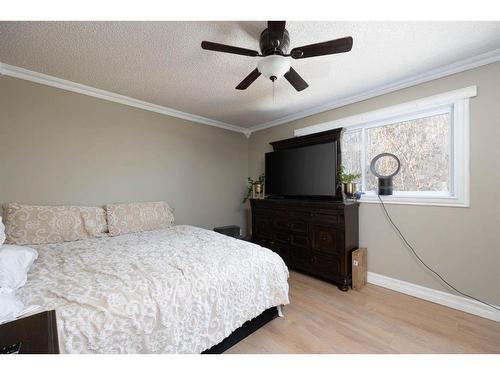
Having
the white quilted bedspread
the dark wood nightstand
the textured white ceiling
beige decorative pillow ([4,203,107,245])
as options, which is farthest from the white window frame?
beige decorative pillow ([4,203,107,245])

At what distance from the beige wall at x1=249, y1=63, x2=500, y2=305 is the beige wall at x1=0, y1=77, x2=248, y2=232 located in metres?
2.58

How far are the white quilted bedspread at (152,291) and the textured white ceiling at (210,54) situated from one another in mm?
1739

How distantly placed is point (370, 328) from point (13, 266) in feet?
8.35

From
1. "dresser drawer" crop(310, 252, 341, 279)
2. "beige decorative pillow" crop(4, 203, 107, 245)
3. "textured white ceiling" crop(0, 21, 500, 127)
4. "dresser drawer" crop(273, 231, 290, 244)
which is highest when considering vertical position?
"textured white ceiling" crop(0, 21, 500, 127)

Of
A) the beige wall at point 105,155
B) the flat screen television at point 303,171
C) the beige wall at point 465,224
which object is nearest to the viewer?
the beige wall at point 465,224

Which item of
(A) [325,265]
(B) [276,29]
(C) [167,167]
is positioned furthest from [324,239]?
(C) [167,167]

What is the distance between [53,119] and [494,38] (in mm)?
4268

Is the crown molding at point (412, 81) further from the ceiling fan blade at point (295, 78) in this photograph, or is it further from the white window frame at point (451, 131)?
the ceiling fan blade at point (295, 78)

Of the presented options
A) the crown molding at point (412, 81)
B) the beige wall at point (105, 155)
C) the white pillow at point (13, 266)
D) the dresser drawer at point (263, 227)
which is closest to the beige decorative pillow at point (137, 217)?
the beige wall at point (105, 155)

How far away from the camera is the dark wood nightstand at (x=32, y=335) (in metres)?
0.64

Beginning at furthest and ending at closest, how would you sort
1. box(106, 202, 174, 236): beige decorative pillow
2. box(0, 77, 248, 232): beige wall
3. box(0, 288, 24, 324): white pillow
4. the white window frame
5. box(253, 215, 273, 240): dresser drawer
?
box(253, 215, 273, 240): dresser drawer, box(106, 202, 174, 236): beige decorative pillow, box(0, 77, 248, 232): beige wall, the white window frame, box(0, 288, 24, 324): white pillow

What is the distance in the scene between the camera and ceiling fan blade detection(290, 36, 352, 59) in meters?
1.32

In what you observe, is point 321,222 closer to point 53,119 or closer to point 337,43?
point 337,43

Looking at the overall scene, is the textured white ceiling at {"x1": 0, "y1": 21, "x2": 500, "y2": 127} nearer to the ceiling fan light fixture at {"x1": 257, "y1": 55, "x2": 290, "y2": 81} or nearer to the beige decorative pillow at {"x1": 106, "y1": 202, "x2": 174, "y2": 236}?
the ceiling fan light fixture at {"x1": 257, "y1": 55, "x2": 290, "y2": 81}
